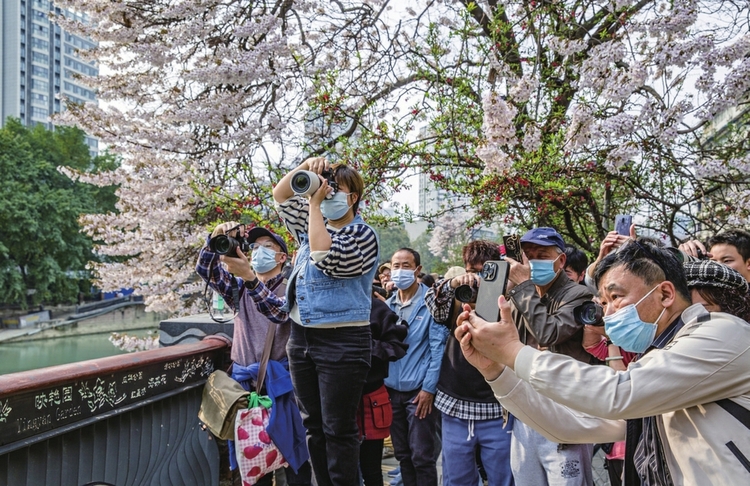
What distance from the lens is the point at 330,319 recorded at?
110 inches

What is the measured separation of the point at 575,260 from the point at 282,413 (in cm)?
225

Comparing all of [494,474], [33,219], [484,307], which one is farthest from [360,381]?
[33,219]

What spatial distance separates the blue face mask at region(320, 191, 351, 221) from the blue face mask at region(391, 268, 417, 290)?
51.2 inches

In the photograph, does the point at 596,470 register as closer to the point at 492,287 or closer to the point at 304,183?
the point at 304,183

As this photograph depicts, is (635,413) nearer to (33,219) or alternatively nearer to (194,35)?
(194,35)

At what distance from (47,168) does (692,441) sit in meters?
44.8

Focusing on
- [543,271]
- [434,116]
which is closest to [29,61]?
[434,116]

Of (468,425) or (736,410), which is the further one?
(468,425)

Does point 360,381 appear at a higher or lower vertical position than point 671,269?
lower

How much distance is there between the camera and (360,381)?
286 centimetres

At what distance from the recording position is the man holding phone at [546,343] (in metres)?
2.75

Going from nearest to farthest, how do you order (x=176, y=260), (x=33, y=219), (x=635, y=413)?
(x=635, y=413)
(x=176, y=260)
(x=33, y=219)

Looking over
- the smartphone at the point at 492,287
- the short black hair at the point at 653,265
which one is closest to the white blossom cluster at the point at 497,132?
the short black hair at the point at 653,265

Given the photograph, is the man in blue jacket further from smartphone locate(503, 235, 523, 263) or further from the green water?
the green water
